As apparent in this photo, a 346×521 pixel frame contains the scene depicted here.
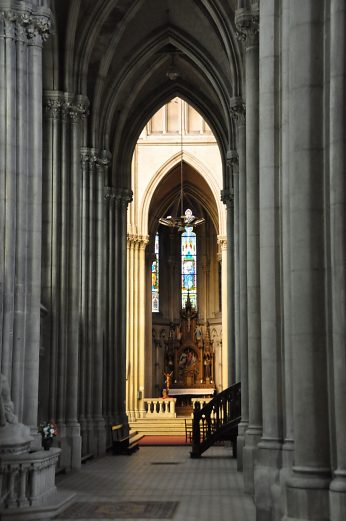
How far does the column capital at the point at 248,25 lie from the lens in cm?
1972

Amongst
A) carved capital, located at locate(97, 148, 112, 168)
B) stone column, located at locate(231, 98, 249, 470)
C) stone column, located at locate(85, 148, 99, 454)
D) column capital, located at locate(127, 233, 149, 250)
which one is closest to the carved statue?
stone column, located at locate(231, 98, 249, 470)

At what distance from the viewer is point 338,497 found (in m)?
9.59

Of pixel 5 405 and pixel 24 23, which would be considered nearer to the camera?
pixel 5 405

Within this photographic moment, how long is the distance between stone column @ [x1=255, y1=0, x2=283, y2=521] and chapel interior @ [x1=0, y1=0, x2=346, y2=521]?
0.02 metres

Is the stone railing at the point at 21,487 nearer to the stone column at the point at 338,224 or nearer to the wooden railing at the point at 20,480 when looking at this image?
the wooden railing at the point at 20,480

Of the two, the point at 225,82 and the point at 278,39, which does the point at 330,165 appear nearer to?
the point at 278,39

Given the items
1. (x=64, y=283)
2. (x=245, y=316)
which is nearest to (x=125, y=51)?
(x=64, y=283)

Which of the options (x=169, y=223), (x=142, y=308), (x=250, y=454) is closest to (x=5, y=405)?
(x=250, y=454)

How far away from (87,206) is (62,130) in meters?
5.75

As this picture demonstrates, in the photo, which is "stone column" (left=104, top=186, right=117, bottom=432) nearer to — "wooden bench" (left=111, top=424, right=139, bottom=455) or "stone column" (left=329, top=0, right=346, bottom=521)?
"wooden bench" (left=111, top=424, right=139, bottom=455)

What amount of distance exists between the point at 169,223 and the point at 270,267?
3022cm

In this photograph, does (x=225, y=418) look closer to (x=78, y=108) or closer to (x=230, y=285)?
(x=230, y=285)

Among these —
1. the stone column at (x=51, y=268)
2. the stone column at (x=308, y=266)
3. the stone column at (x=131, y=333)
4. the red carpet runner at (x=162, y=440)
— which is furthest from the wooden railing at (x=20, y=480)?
the stone column at (x=131, y=333)

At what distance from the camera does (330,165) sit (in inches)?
406
